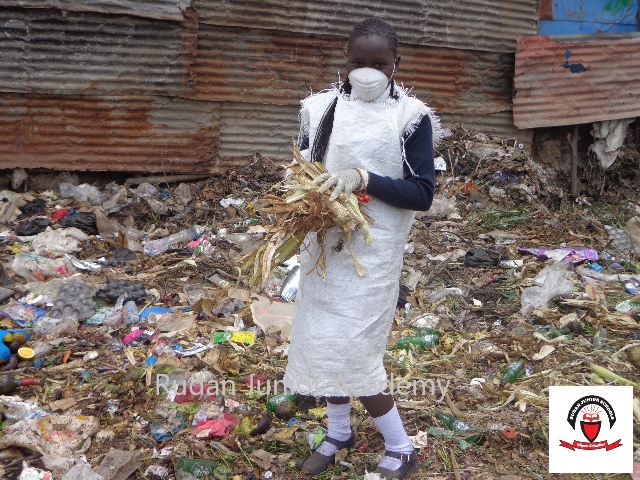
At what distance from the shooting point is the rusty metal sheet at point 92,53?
6613 millimetres

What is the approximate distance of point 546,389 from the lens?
12.9 feet

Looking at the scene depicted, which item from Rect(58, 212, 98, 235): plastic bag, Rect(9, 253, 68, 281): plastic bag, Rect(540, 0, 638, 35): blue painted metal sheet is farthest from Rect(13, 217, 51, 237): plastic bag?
Rect(540, 0, 638, 35): blue painted metal sheet

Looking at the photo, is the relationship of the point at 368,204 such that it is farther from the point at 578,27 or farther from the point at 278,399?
the point at 578,27

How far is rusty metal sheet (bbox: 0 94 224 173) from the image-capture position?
6914mm

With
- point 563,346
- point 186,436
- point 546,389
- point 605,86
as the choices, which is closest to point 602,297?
point 563,346

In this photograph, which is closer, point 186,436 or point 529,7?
point 186,436

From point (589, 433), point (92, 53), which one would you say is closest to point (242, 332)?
point (589, 433)

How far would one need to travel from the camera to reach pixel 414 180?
2635 millimetres

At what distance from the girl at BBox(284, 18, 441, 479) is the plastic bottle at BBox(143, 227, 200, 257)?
11.9ft

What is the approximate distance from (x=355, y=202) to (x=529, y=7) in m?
7.30

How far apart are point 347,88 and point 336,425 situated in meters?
1.51

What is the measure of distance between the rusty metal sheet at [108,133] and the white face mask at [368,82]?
16.8 feet

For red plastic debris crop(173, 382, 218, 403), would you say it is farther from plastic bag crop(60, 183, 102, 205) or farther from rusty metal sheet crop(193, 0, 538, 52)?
rusty metal sheet crop(193, 0, 538, 52)

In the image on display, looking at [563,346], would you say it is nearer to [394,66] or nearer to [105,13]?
[394,66]
